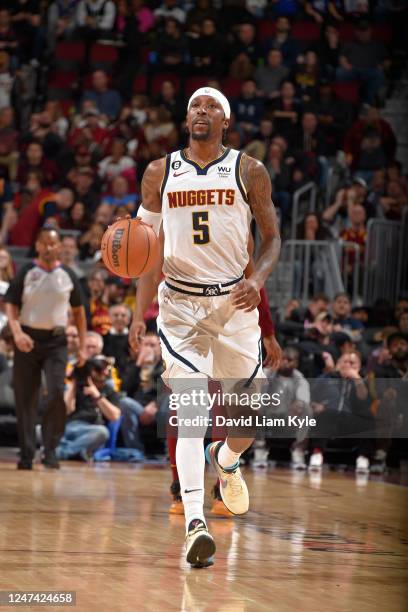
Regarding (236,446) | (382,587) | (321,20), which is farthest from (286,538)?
(321,20)

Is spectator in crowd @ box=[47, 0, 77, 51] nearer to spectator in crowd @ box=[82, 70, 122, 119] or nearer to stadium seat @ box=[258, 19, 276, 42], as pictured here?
spectator in crowd @ box=[82, 70, 122, 119]

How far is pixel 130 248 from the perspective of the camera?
19.8 feet

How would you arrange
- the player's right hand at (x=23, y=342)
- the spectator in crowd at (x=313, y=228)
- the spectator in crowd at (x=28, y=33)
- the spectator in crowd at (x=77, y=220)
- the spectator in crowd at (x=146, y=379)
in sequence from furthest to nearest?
the spectator in crowd at (x=28, y=33), the spectator in crowd at (x=77, y=220), the spectator in crowd at (x=313, y=228), the spectator in crowd at (x=146, y=379), the player's right hand at (x=23, y=342)

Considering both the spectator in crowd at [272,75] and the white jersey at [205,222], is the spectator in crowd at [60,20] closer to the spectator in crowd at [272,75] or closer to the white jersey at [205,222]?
the spectator in crowd at [272,75]

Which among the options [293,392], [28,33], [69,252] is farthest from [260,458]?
[28,33]

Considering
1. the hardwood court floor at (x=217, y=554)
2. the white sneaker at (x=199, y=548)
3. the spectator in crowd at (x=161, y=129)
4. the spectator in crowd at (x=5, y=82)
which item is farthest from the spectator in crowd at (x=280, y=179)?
the white sneaker at (x=199, y=548)

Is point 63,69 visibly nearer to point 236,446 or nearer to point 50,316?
point 50,316

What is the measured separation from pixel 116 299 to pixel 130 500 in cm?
526

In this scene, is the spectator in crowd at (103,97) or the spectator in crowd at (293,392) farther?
the spectator in crowd at (103,97)

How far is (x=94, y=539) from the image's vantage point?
6066 millimetres

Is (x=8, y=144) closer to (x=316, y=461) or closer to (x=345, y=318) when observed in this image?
(x=345, y=318)

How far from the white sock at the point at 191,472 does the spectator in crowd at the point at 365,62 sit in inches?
490

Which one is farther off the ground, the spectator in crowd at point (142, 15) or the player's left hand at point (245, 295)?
the spectator in crowd at point (142, 15)

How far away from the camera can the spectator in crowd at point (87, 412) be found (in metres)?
11.4
